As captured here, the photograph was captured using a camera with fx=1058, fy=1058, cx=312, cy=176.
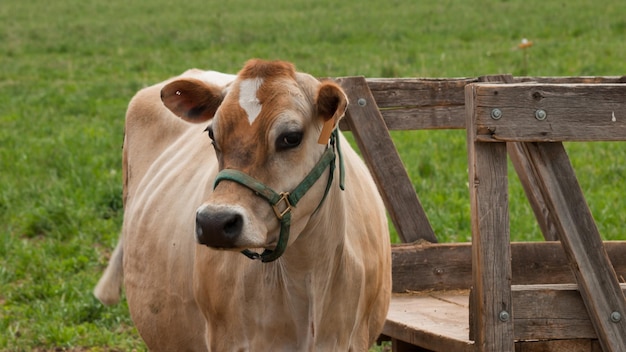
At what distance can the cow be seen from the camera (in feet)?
12.4

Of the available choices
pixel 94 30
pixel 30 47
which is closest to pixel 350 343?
pixel 30 47

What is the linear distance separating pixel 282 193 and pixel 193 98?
0.72 meters

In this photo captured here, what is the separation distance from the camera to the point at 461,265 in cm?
587

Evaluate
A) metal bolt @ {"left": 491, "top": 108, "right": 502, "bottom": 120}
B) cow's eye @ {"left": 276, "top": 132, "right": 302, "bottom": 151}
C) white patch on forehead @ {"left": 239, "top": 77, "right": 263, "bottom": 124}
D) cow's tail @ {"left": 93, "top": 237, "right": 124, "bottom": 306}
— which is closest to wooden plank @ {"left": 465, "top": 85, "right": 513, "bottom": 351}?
metal bolt @ {"left": 491, "top": 108, "right": 502, "bottom": 120}

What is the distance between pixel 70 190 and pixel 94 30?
17.5 metres

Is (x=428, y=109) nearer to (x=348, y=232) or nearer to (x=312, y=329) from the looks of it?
(x=348, y=232)

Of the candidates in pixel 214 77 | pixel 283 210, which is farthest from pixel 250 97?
pixel 214 77

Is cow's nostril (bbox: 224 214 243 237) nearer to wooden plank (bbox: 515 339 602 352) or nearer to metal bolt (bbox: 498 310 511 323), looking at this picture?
metal bolt (bbox: 498 310 511 323)

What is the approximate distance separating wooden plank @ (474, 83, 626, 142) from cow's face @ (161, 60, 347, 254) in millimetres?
565

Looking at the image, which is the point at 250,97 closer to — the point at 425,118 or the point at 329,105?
the point at 329,105

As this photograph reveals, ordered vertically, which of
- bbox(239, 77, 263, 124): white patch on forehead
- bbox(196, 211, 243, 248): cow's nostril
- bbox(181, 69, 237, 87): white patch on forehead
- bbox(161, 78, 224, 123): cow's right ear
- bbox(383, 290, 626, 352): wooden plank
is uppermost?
bbox(181, 69, 237, 87): white patch on forehead

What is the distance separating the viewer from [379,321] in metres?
4.82

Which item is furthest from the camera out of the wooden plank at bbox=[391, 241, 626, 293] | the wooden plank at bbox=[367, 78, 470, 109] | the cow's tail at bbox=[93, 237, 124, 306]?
the cow's tail at bbox=[93, 237, 124, 306]

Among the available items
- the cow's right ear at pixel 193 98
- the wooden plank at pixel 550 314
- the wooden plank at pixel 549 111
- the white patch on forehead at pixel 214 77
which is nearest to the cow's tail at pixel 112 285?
the white patch on forehead at pixel 214 77
